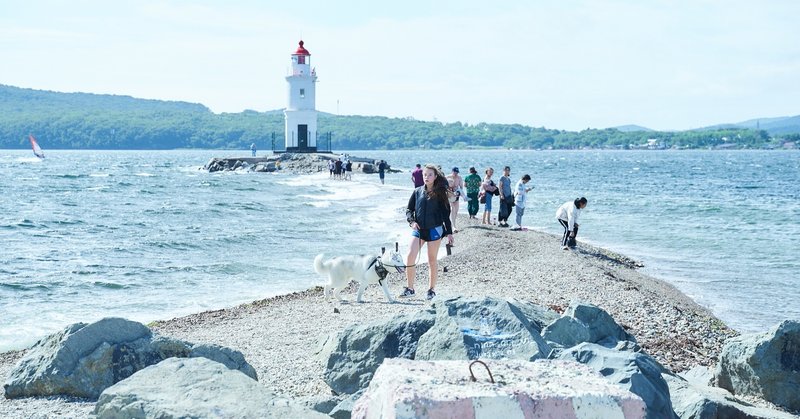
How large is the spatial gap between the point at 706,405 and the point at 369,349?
7.97ft

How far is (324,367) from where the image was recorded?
686 centimetres

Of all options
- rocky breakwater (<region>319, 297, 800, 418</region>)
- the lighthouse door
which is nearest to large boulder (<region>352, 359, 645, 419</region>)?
rocky breakwater (<region>319, 297, 800, 418</region>)

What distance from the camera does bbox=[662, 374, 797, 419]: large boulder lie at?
559 centimetres

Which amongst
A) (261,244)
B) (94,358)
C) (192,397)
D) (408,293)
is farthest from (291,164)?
(192,397)

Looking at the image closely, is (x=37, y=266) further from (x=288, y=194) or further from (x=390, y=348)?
(x=288, y=194)

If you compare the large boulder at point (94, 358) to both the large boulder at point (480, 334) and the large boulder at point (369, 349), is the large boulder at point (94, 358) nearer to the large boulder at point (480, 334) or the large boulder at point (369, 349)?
the large boulder at point (369, 349)

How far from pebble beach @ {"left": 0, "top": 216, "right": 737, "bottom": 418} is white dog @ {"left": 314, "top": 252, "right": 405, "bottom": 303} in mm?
290

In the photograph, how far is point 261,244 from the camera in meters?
21.2

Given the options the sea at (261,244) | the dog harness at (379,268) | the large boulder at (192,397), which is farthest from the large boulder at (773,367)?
the sea at (261,244)

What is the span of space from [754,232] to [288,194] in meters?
22.9

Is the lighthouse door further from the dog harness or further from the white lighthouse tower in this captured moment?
the dog harness

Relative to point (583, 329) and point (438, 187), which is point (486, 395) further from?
point (438, 187)

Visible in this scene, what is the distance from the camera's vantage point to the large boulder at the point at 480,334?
5289mm

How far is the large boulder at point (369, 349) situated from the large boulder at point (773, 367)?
301cm
